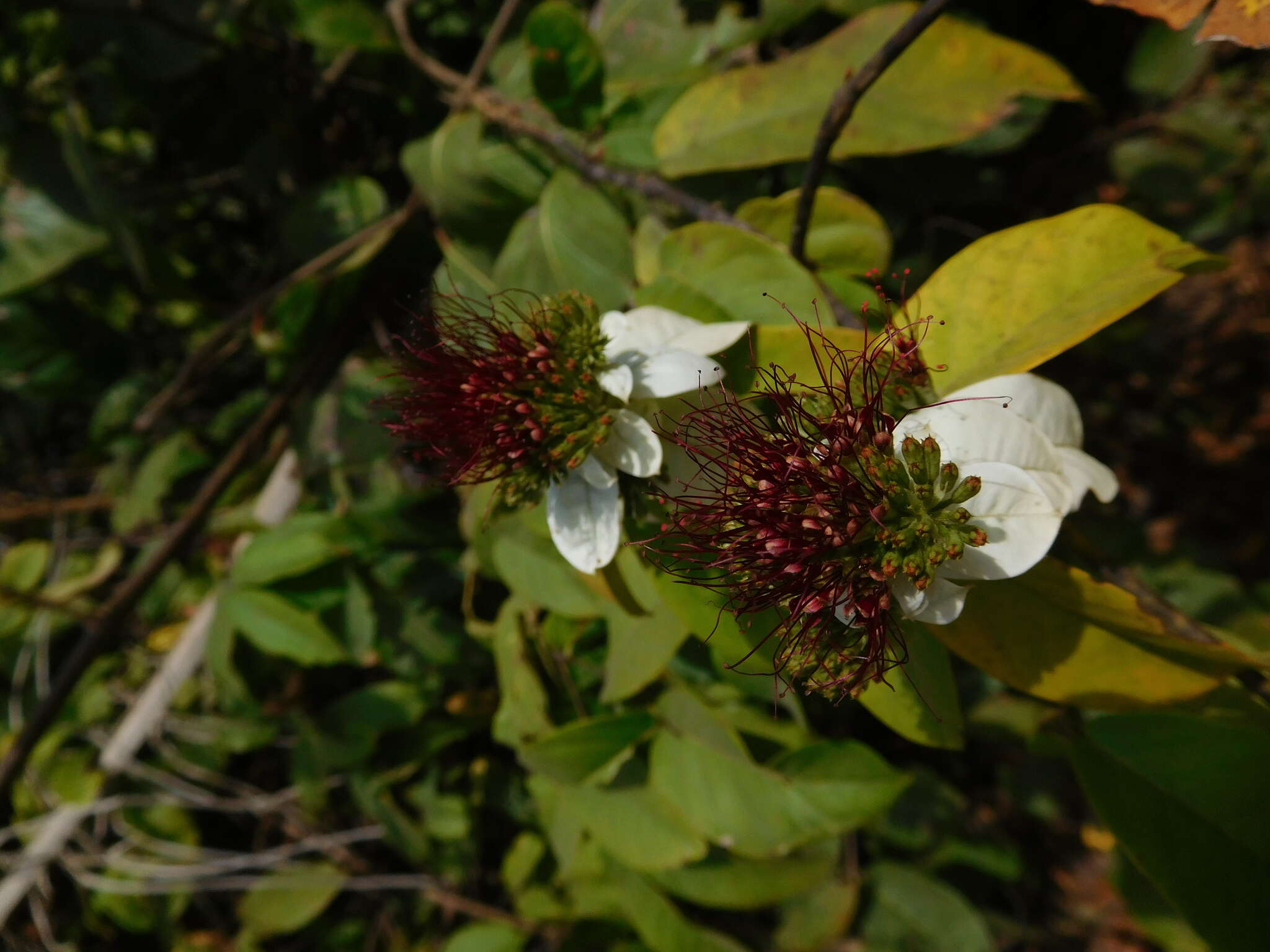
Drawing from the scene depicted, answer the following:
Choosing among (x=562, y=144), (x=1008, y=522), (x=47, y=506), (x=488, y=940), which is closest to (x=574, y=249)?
(x=562, y=144)

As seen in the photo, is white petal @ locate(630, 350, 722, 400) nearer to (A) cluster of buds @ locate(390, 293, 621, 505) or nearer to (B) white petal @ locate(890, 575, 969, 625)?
(A) cluster of buds @ locate(390, 293, 621, 505)

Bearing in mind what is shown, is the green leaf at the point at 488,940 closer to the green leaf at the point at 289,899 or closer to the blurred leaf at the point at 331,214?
the green leaf at the point at 289,899

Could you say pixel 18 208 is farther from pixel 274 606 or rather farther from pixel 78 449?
pixel 274 606

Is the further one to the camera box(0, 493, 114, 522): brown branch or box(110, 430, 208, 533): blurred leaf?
box(0, 493, 114, 522): brown branch

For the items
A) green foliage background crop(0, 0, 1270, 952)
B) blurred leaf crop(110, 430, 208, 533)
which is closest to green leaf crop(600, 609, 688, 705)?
green foliage background crop(0, 0, 1270, 952)

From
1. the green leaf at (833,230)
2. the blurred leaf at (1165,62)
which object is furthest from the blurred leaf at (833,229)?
the blurred leaf at (1165,62)

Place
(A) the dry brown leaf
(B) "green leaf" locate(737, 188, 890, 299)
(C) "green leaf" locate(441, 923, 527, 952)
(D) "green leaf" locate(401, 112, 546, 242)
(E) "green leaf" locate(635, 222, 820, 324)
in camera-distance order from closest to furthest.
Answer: (A) the dry brown leaf < (E) "green leaf" locate(635, 222, 820, 324) < (B) "green leaf" locate(737, 188, 890, 299) < (D) "green leaf" locate(401, 112, 546, 242) < (C) "green leaf" locate(441, 923, 527, 952)
